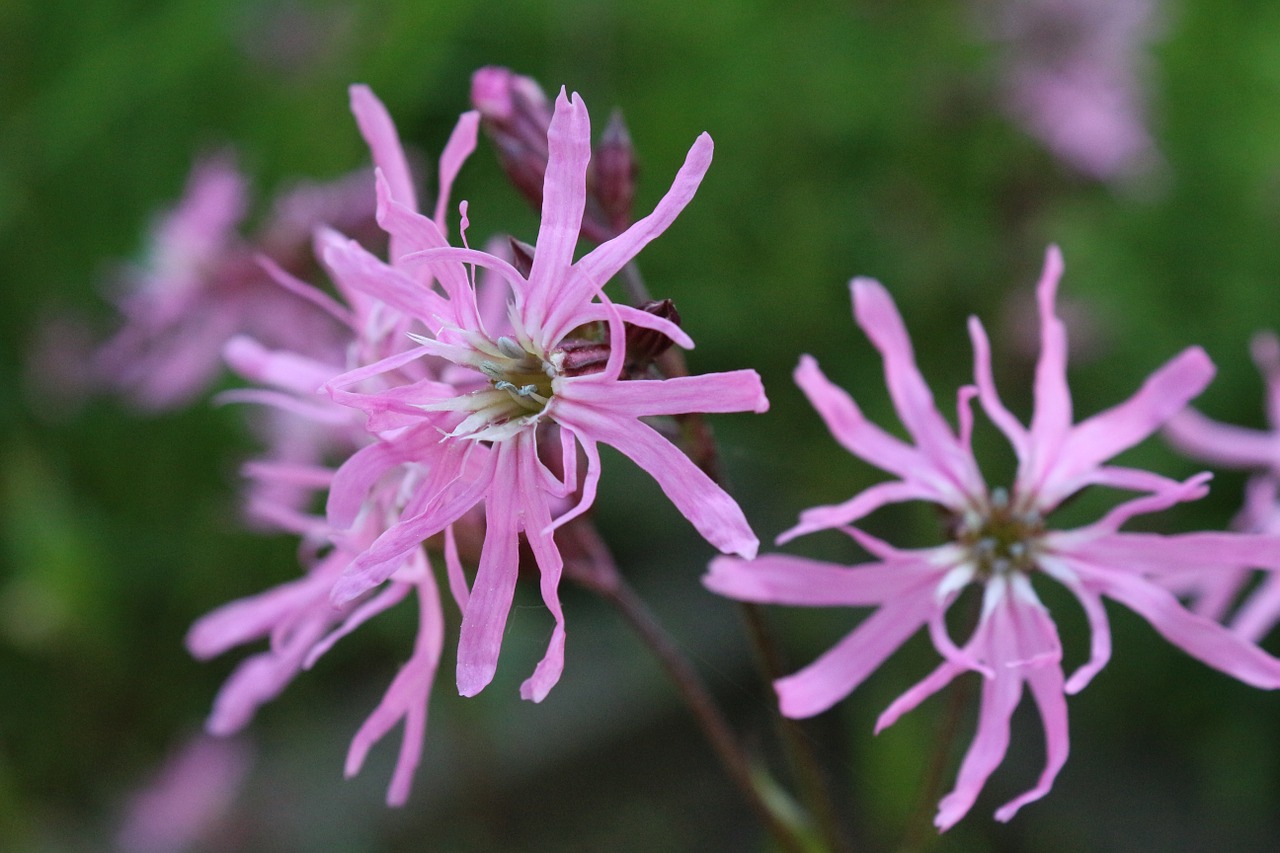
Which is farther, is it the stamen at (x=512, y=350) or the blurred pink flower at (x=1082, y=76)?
the blurred pink flower at (x=1082, y=76)

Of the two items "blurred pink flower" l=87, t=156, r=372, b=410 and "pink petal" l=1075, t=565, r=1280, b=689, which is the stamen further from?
"blurred pink flower" l=87, t=156, r=372, b=410

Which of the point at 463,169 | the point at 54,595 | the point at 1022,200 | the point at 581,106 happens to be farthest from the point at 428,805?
the point at 581,106

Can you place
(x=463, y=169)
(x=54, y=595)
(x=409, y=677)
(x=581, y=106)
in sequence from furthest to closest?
1. (x=463, y=169)
2. (x=54, y=595)
3. (x=409, y=677)
4. (x=581, y=106)

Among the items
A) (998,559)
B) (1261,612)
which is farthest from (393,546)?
(1261,612)

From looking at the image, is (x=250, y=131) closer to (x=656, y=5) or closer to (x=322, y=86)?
(x=322, y=86)

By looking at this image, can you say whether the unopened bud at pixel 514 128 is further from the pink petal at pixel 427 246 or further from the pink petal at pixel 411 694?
the pink petal at pixel 411 694

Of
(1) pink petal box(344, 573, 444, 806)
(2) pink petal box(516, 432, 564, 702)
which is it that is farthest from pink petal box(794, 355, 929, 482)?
(1) pink petal box(344, 573, 444, 806)

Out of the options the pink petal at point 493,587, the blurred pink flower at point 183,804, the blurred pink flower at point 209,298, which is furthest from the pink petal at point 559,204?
the blurred pink flower at point 183,804
